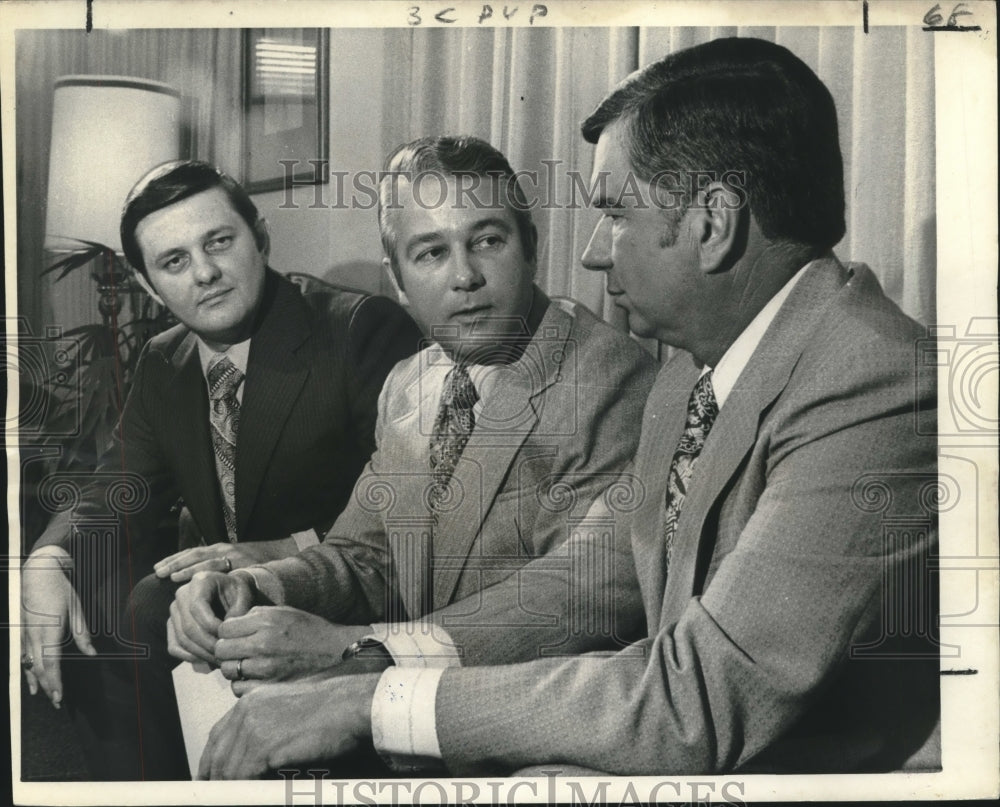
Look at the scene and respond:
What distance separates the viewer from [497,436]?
9.75ft

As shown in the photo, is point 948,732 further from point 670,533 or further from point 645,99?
point 645,99

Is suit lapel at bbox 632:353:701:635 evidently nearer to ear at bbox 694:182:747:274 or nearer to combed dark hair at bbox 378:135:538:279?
ear at bbox 694:182:747:274

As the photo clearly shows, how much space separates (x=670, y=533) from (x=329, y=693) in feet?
3.07

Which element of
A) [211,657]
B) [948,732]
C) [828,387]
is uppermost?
[828,387]

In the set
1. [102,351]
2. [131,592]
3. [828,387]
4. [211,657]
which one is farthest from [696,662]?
[102,351]

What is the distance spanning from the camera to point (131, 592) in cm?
308

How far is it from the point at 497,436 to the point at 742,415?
610 mm

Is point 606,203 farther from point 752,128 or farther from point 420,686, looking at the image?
point 420,686

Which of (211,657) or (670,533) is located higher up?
(670,533)

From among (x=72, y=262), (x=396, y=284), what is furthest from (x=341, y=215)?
(x=72, y=262)

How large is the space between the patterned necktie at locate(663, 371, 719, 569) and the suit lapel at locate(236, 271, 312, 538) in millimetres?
976

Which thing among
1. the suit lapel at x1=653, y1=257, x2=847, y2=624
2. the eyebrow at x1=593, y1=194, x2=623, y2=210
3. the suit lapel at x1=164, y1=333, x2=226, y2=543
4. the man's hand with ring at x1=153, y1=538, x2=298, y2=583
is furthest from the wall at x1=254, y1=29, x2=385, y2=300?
the suit lapel at x1=653, y1=257, x2=847, y2=624

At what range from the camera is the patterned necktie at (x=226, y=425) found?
3.04m

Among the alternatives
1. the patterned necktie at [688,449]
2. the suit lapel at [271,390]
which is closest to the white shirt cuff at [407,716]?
the suit lapel at [271,390]
